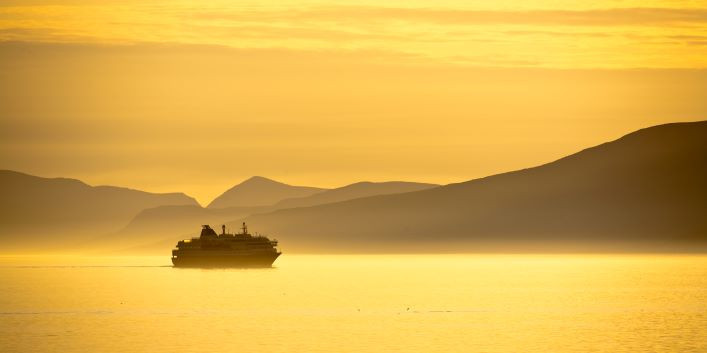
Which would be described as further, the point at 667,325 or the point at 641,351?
the point at 667,325

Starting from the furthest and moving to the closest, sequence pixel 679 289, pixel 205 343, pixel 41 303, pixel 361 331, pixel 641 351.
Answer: pixel 679 289 → pixel 41 303 → pixel 361 331 → pixel 205 343 → pixel 641 351

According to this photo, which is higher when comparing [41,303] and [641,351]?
[41,303]

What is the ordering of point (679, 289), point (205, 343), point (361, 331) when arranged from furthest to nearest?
1. point (679, 289)
2. point (361, 331)
3. point (205, 343)

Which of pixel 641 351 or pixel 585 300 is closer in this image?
pixel 641 351

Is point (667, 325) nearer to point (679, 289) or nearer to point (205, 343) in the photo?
point (205, 343)

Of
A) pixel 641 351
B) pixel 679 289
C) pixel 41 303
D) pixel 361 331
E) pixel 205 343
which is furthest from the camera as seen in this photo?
pixel 679 289

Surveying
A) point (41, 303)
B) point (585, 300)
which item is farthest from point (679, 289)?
point (41, 303)

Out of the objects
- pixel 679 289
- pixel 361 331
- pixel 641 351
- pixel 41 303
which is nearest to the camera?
pixel 641 351

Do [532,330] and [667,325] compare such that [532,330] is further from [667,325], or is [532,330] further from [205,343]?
[205,343]

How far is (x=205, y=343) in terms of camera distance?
335ft

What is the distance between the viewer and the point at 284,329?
11538 cm

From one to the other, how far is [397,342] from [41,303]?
65.8m

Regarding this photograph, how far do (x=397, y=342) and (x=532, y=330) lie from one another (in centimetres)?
1584

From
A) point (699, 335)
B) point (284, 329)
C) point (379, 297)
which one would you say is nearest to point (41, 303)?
point (379, 297)
